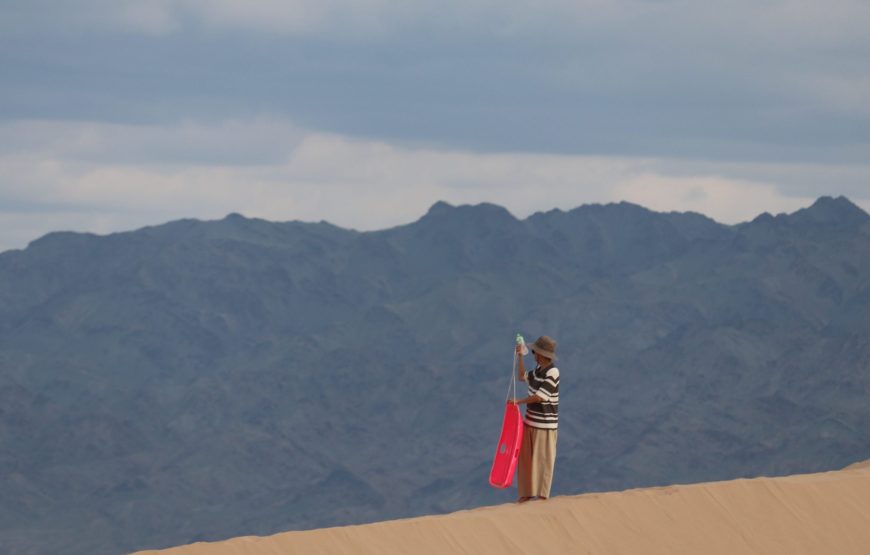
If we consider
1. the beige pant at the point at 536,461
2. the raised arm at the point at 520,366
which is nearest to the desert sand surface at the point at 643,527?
the beige pant at the point at 536,461

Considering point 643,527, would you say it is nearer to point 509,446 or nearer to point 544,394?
point 509,446

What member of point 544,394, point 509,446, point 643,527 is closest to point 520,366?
point 544,394

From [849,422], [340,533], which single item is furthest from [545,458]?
[849,422]

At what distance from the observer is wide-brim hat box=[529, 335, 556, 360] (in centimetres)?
1543

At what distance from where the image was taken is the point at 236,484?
576ft

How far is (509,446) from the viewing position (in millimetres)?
15977

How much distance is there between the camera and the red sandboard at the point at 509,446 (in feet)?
52.1

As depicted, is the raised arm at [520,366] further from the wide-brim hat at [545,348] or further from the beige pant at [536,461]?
the beige pant at [536,461]

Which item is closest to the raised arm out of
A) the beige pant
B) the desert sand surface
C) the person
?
the person

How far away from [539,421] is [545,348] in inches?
30.4

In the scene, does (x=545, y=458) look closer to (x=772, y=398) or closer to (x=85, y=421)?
(x=772, y=398)

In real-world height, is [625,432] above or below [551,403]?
below

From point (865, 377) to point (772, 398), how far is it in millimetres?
10153

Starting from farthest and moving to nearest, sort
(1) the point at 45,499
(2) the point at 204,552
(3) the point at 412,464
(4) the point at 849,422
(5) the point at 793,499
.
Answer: (3) the point at 412,464 → (1) the point at 45,499 → (4) the point at 849,422 → (5) the point at 793,499 → (2) the point at 204,552
